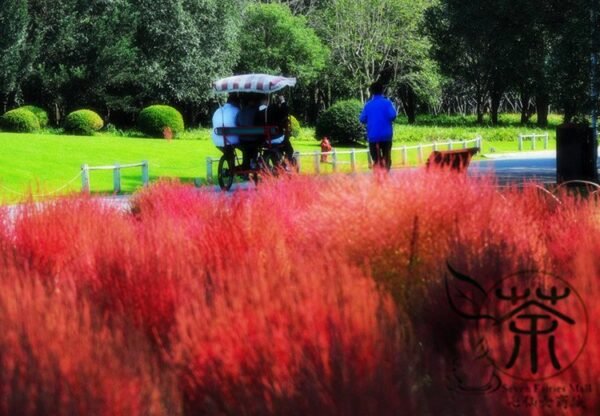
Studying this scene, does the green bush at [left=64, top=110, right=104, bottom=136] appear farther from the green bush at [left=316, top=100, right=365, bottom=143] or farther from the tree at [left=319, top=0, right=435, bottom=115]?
the tree at [left=319, top=0, right=435, bottom=115]

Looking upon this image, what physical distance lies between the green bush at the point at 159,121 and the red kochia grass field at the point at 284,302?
3941cm

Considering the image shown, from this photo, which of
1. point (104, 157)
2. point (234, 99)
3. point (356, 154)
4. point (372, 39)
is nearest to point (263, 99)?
point (234, 99)

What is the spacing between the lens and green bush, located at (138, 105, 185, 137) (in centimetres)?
4519

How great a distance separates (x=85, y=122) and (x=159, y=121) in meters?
3.34

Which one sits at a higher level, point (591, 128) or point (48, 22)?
point (48, 22)

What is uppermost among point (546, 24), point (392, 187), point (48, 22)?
point (48, 22)

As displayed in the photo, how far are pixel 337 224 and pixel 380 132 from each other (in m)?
10.2

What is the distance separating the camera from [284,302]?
3439 millimetres

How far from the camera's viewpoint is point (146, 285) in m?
4.17

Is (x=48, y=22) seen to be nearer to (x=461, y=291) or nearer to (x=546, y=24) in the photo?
(x=546, y=24)

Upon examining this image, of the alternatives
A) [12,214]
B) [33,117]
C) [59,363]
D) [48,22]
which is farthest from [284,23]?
[59,363]

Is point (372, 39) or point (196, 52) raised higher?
point (372, 39)

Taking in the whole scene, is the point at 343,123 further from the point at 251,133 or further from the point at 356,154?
the point at 251,133

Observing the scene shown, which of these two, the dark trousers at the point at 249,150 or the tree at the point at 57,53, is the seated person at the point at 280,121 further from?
Answer: the tree at the point at 57,53
